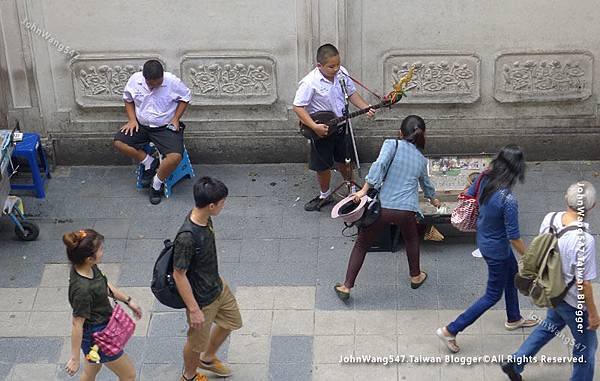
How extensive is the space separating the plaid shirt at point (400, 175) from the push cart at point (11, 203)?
10.8ft

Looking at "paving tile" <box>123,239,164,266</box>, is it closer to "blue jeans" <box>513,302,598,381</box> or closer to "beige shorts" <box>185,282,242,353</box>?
"beige shorts" <box>185,282,242,353</box>

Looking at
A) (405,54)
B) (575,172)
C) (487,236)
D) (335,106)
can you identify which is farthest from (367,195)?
(575,172)

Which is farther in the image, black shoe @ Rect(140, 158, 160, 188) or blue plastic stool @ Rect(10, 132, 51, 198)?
black shoe @ Rect(140, 158, 160, 188)

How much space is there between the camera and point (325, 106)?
28.7ft

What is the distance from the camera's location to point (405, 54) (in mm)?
9422

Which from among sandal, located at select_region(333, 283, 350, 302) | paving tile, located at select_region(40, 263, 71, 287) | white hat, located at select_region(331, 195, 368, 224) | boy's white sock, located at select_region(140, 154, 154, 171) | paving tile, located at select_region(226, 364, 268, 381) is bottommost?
paving tile, located at select_region(226, 364, 268, 381)

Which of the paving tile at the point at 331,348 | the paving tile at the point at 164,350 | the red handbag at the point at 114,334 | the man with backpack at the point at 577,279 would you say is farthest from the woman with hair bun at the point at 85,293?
the man with backpack at the point at 577,279

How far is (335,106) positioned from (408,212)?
1.67m

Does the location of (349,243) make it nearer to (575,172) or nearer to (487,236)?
(487,236)

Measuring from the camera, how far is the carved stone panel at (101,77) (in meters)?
9.57

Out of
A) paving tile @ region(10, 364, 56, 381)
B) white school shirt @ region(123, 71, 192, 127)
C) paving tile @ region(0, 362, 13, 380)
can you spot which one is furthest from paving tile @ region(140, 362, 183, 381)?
white school shirt @ region(123, 71, 192, 127)

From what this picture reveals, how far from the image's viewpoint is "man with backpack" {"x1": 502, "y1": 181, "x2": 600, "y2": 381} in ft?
19.9

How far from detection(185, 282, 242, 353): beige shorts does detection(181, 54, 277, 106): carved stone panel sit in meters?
3.29

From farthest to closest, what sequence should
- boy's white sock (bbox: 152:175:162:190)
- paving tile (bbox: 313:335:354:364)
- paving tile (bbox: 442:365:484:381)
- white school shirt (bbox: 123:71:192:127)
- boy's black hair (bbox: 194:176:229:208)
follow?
boy's white sock (bbox: 152:175:162:190) < white school shirt (bbox: 123:71:192:127) < paving tile (bbox: 313:335:354:364) < paving tile (bbox: 442:365:484:381) < boy's black hair (bbox: 194:176:229:208)
